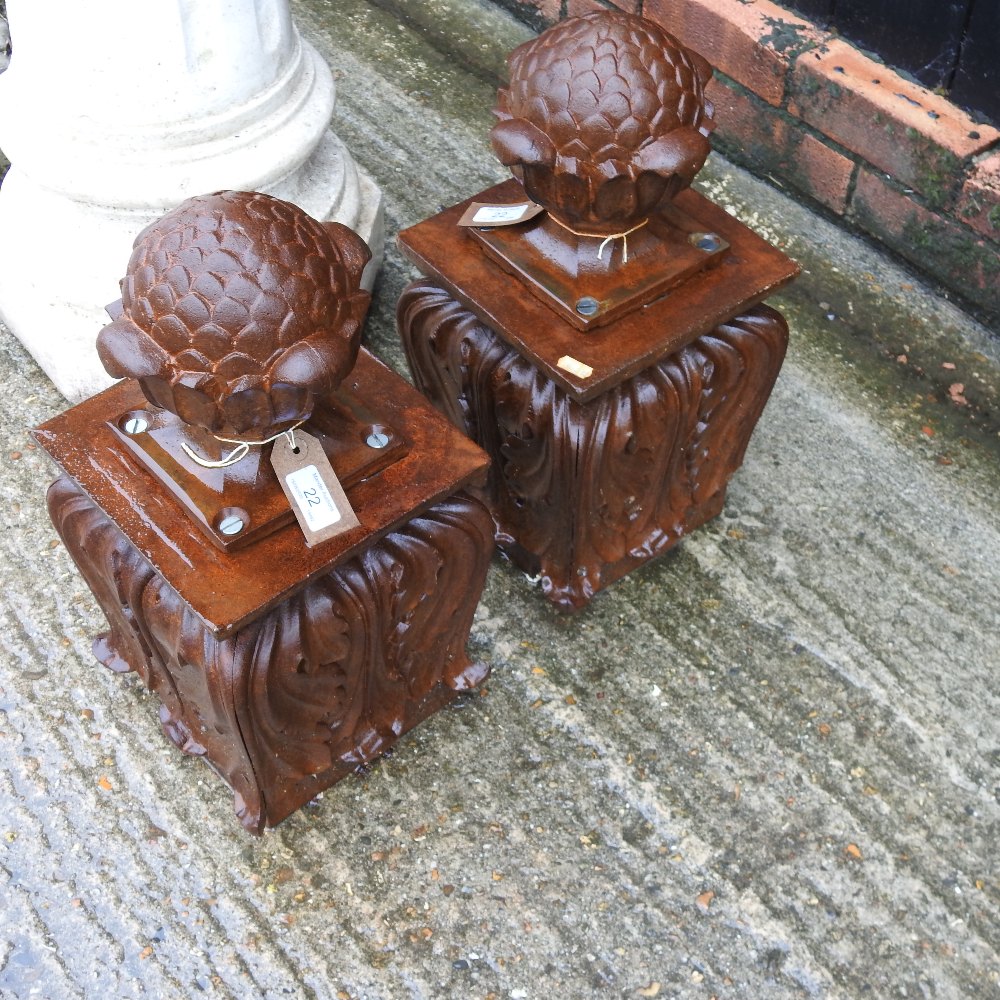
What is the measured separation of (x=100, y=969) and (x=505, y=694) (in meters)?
0.69

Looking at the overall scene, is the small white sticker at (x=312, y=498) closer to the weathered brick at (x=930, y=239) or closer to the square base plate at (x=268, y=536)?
the square base plate at (x=268, y=536)

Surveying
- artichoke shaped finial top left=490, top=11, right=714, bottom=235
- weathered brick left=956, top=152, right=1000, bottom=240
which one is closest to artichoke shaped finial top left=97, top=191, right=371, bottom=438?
artichoke shaped finial top left=490, top=11, right=714, bottom=235

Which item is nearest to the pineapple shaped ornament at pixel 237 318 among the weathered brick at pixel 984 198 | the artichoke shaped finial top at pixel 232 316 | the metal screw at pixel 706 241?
the artichoke shaped finial top at pixel 232 316

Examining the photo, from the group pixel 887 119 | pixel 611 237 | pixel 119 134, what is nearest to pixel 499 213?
pixel 611 237

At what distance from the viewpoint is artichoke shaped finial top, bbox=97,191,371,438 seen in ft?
3.84

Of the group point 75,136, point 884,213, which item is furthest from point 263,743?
point 884,213

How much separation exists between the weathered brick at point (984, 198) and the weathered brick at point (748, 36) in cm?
47

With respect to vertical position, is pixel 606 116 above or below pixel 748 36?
above

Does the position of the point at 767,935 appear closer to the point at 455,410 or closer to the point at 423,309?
the point at 455,410

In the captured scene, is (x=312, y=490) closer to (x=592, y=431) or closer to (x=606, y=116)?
(x=592, y=431)

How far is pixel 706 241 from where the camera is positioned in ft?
5.34

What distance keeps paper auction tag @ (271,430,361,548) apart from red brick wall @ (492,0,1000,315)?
1522 mm

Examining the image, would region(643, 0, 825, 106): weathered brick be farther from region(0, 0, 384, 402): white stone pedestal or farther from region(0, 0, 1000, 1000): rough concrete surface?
region(0, 0, 384, 402): white stone pedestal

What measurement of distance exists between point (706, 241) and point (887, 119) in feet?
2.97
